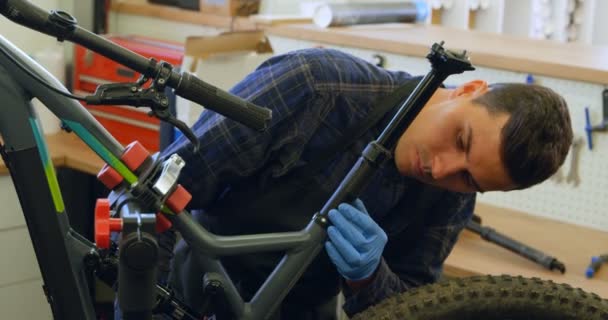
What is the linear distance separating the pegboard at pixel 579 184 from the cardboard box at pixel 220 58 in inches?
18.7

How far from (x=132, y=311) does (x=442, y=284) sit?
1.06 feet

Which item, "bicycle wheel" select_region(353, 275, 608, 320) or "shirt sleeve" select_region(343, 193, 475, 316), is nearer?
"bicycle wheel" select_region(353, 275, 608, 320)

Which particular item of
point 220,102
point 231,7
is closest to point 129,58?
point 220,102

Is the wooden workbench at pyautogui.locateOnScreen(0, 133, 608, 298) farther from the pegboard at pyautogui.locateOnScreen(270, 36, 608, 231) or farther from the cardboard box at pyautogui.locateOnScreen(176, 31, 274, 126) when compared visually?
the cardboard box at pyautogui.locateOnScreen(176, 31, 274, 126)

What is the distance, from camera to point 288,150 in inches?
43.3

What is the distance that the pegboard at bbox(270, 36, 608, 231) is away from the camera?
5.56ft

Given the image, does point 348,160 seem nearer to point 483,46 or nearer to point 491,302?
point 491,302

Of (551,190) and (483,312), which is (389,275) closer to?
(483,312)

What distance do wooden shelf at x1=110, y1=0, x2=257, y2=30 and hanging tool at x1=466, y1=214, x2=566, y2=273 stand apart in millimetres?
869

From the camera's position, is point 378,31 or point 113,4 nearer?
point 378,31

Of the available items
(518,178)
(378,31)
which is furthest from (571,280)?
(378,31)

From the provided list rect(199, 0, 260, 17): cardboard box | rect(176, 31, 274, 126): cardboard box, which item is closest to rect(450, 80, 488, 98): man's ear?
rect(176, 31, 274, 126): cardboard box

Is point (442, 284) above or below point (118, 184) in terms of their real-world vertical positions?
below

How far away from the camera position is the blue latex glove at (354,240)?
3.07ft
